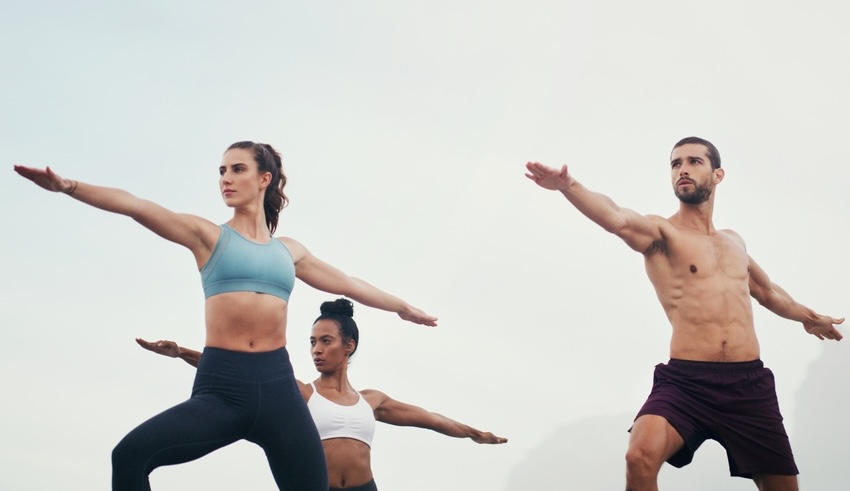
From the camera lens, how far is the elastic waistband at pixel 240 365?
237 inches

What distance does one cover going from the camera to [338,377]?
30.5ft

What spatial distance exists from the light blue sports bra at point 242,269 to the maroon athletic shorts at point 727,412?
10.0 ft

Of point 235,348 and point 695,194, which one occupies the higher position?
point 695,194

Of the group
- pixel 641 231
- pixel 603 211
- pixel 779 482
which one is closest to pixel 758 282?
pixel 641 231

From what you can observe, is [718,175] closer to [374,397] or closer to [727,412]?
[727,412]

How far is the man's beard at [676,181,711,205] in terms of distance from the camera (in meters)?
8.20

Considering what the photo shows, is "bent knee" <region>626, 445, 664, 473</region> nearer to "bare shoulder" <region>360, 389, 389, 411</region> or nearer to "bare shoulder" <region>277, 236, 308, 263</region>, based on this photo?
"bare shoulder" <region>277, 236, 308, 263</region>

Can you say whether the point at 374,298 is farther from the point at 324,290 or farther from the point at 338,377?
the point at 338,377

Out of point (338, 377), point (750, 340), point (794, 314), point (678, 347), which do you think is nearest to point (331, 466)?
point (338, 377)

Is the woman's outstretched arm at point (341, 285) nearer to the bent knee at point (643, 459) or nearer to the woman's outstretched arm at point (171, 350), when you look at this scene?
the woman's outstretched arm at point (171, 350)

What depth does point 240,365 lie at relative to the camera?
606 cm

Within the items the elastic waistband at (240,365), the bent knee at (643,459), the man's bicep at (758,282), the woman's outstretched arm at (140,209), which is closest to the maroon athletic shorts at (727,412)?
the bent knee at (643,459)

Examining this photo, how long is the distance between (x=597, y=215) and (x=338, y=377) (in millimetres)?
3403

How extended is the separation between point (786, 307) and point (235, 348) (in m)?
5.66
